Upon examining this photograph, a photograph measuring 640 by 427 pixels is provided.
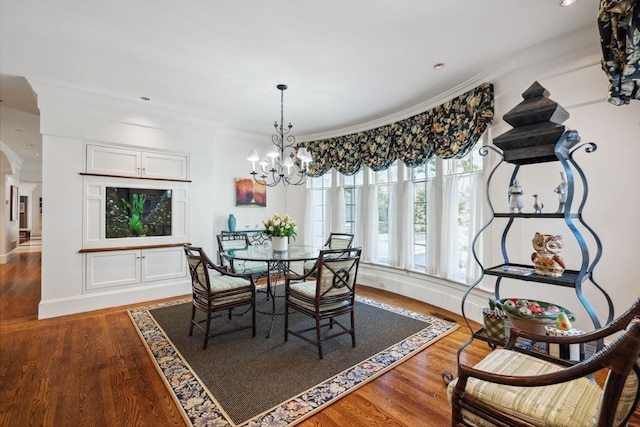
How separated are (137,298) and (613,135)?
576 cm

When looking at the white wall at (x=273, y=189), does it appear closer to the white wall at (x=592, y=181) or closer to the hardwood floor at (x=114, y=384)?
the white wall at (x=592, y=181)

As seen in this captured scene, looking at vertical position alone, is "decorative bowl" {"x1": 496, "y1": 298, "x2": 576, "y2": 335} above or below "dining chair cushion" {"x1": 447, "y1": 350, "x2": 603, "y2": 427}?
above

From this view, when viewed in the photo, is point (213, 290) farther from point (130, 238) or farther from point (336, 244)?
point (130, 238)

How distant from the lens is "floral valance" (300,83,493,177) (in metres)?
3.23

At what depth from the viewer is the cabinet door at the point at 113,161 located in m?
3.83

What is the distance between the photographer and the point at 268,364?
8.04 feet

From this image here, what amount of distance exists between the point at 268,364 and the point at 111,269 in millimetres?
2953

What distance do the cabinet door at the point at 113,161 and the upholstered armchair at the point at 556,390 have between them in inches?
182

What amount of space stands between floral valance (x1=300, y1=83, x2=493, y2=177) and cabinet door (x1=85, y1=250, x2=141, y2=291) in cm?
349

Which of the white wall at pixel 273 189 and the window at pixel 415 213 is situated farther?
the window at pixel 415 213

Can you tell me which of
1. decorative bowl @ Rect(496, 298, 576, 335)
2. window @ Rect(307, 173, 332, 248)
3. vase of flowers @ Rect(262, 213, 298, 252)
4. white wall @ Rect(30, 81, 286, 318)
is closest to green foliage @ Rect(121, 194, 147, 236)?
white wall @ Rect(30, 81, 286, 318)

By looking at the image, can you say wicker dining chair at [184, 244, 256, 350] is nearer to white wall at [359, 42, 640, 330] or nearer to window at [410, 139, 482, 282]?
window at [410, 139, 482, 282]

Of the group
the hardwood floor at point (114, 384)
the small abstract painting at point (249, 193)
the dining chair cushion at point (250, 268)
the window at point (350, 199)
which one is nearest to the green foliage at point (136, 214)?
the hardwood floor at point (114, 384)

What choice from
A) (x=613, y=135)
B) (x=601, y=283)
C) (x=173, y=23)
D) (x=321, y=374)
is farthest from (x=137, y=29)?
(x=601, y=283)
